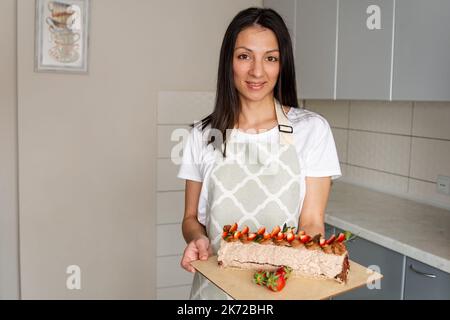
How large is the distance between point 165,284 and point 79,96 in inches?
41.2

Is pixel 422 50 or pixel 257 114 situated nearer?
pixel 257 114

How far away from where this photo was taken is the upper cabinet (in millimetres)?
1649

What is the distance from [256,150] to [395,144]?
1.15 m

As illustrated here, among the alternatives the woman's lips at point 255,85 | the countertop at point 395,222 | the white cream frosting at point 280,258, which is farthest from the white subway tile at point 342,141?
the white cream frosting at point 280,258

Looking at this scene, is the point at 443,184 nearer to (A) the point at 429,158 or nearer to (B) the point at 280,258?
(A) the point at 429,158

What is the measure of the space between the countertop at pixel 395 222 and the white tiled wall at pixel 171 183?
2.55 ft

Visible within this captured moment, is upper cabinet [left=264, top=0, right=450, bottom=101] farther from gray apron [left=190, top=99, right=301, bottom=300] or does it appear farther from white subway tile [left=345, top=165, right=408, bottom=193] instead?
gray apron [left=190, top=99, right=301, bottom=300]

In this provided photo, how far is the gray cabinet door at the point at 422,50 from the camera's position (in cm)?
162

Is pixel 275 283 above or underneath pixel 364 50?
underneath

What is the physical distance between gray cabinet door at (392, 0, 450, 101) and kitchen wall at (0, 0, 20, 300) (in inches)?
63.7

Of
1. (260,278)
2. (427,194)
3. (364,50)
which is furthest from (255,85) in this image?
(427,194)

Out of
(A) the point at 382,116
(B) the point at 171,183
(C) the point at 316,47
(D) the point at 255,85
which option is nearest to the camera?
(D) the point at 255,85

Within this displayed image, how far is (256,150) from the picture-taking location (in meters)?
1.38

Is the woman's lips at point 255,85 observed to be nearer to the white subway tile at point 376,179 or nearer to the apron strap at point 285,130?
the apron strap at point 285,130
